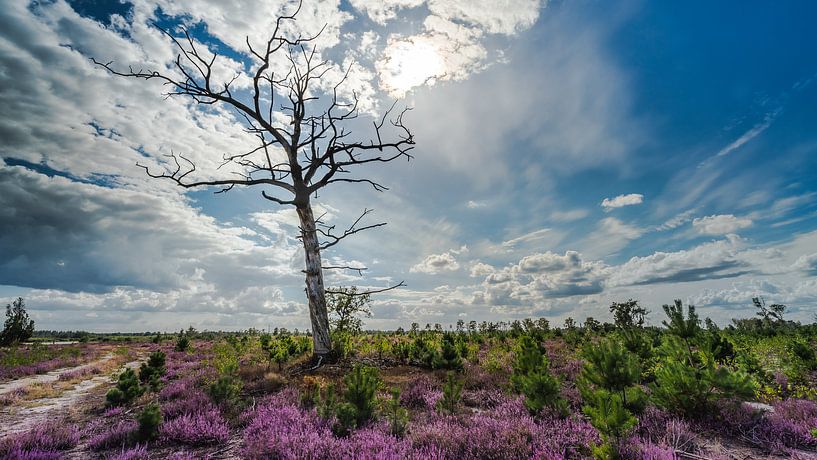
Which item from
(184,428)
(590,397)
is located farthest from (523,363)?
(184,428)

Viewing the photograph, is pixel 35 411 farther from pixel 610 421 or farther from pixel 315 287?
pixel 610 421

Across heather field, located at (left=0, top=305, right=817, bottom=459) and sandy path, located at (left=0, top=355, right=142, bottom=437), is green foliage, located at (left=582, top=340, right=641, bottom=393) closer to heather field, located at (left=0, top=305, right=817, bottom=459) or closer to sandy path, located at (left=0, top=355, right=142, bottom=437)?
heather field, located at (left=0, top=305, right=817, bottom=459)

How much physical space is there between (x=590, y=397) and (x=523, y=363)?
3201mm

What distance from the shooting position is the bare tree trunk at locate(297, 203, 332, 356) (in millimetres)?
11026

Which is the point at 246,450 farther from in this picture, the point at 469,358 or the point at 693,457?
the point at 469,358

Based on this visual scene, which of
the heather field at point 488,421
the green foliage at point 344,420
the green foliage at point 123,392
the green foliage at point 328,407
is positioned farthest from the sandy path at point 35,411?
the green foliage at point 344,420

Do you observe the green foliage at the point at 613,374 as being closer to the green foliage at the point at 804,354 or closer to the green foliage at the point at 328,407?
the green foliage at the point at 328,407

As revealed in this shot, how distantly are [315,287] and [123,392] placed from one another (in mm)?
5320

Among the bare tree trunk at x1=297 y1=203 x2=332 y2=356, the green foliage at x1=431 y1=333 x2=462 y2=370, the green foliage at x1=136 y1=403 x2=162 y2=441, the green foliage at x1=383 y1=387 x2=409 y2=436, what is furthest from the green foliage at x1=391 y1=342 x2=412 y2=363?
the green foliage at x1=136 y1=403 x2=162 y2=441

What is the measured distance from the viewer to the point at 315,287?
11.2 m

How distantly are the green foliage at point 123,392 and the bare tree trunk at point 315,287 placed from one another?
182 inches

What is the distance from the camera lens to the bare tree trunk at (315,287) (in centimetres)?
1103

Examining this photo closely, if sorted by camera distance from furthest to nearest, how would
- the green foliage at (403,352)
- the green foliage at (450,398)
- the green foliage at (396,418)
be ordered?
the green foliage at (403,352), the green foliage at (450,398), the green foliage at (396,418)

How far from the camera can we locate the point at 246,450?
4871 mm
